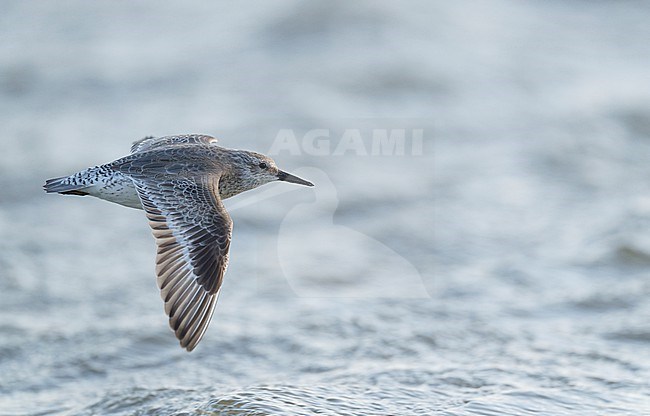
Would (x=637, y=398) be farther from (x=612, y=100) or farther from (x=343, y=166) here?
(x=612, y=100)

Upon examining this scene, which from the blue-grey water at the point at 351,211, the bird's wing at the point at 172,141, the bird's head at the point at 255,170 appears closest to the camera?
the bird's head at the point at 255,170

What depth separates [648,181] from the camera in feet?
32.0

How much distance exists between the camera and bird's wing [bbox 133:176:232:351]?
4.97 m

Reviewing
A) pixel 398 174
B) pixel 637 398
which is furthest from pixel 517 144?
pixel 637 398

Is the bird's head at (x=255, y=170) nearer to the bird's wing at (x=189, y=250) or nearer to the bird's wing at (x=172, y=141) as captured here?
the bird's wing at (x=172, y=141)

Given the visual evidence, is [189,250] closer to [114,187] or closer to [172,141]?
[114,187]

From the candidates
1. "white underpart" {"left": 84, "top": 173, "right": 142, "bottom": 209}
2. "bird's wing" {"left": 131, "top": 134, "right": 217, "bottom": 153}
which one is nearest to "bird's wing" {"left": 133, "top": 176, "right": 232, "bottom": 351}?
"white underpart" {"left": 84, "top": 173, "right": 142, "bottom": 209}

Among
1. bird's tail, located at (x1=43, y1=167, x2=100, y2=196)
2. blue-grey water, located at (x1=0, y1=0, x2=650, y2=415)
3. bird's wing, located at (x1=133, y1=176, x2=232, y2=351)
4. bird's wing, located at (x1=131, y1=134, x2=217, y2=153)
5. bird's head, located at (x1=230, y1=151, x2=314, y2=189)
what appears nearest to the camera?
bird's wing, located at (x1=133, y1=176, x2=232, y2=351)

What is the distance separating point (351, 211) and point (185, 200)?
431 centimetres

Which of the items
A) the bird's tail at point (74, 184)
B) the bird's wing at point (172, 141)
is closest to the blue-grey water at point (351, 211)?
the bird's tail at point (74, 184)

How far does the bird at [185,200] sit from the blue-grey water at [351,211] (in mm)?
897

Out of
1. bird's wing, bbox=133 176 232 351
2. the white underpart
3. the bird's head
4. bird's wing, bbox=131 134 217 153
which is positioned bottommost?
bird's wing, bbox=133 176 232 351

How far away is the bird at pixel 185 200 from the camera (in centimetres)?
501

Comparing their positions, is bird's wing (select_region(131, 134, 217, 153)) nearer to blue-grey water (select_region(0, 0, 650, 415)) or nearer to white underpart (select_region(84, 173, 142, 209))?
white underpart (select_region(84, 173, 142, 209))
